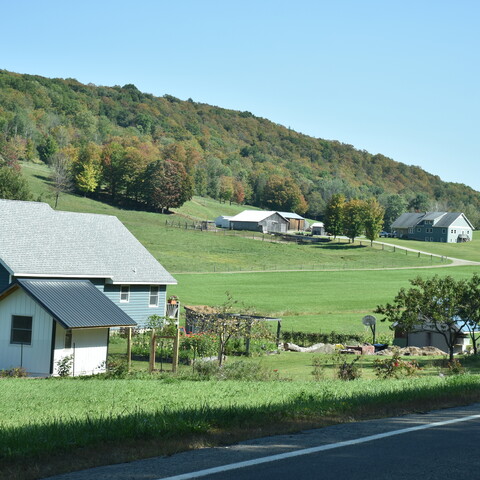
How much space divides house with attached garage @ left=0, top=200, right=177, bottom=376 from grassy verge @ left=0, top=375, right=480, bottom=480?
1221 cm

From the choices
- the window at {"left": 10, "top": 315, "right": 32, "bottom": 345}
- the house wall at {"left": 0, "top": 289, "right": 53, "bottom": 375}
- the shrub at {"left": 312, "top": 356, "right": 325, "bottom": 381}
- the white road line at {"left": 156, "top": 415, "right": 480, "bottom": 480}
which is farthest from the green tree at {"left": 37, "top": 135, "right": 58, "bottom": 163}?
the white road line at {"left": 156, "top": 415, "right": 480, "bottom": 480}

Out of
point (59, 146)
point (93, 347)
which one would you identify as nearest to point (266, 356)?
point (93, 347)

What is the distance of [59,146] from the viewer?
17750cm

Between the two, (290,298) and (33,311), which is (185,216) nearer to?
(290,298)

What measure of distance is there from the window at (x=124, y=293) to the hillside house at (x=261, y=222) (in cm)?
10550

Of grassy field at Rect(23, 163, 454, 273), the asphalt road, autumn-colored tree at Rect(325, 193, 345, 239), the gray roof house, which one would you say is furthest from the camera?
the gray roof house

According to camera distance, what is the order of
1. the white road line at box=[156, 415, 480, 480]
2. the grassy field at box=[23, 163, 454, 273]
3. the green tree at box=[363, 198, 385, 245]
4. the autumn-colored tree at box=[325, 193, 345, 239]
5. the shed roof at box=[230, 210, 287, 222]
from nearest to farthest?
the white road line at box=[156, 415, 480, 480] → the grassy field at box=[23, 163, 454, 273] → the green tree at box=[363, 198, 385, 245] → the autumn-colored tree at box=[325, 193, 345, 239] → the shed roof at box=[230, 210, 287, 222]

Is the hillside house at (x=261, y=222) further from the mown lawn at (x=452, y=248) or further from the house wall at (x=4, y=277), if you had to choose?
the house wall at (x=4, y=277)

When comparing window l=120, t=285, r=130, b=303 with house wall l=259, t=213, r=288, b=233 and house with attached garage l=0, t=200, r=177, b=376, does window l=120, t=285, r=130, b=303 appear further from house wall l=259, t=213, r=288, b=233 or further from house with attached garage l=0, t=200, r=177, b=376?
house wall l=259, t=213, r=288, b=233

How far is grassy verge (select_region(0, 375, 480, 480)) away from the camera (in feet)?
25.7

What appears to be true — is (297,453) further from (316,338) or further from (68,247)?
(316,338)

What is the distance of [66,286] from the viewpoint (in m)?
33.7

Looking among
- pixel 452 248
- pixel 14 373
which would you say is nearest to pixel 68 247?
pixel 14 373

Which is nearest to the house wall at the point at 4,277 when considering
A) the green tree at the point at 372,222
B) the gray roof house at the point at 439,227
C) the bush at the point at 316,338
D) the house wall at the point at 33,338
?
the house wall at the point at 33,338
